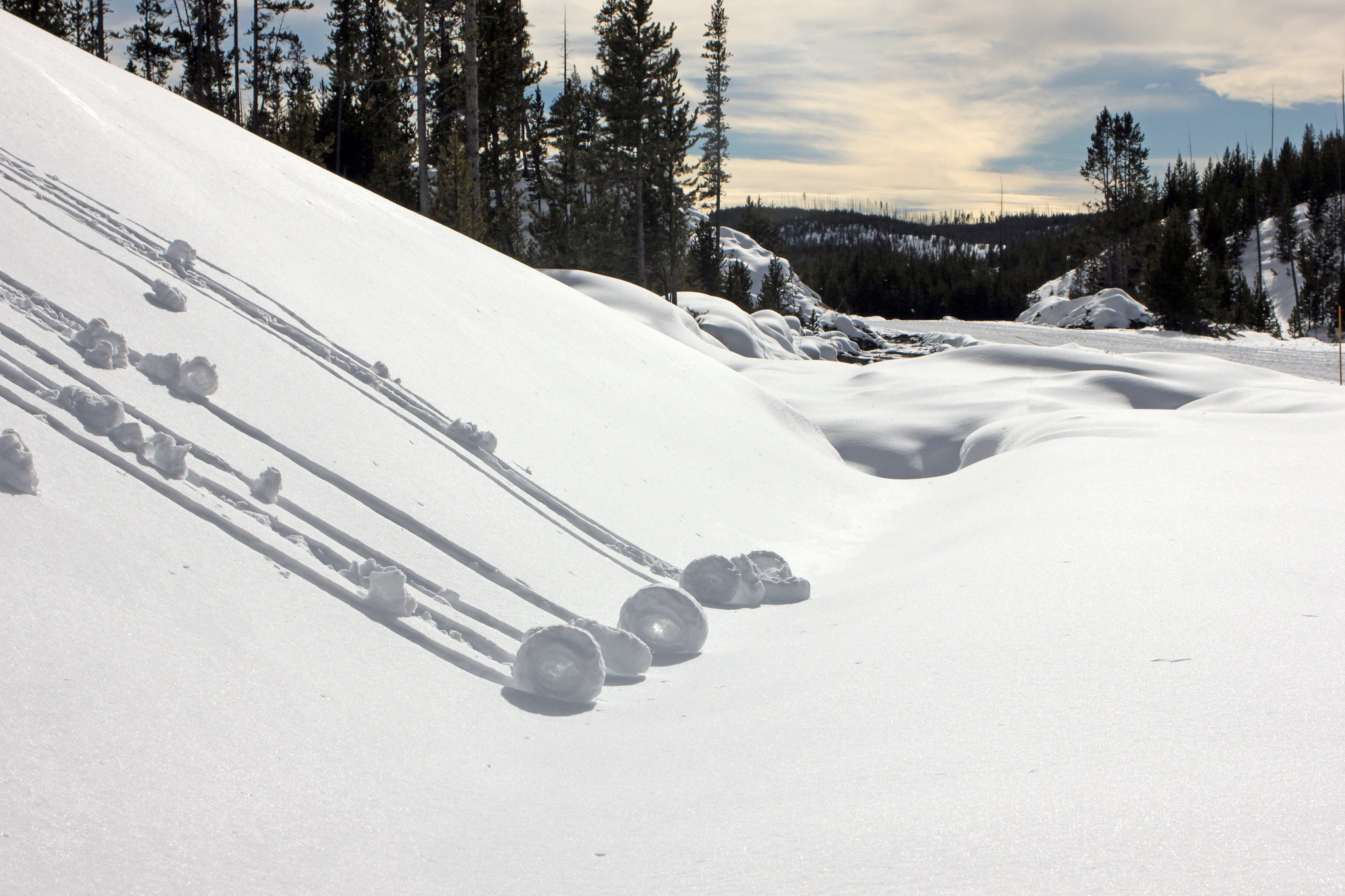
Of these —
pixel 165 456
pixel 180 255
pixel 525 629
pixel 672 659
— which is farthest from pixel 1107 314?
pixel 165 456

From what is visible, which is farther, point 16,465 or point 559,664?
point 559,664

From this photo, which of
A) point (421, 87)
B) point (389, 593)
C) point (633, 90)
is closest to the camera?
point (389, 593)

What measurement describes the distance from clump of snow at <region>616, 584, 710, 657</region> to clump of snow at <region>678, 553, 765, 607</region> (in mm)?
635

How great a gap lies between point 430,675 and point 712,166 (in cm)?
4631

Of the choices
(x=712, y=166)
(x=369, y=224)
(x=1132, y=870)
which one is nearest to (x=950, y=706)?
(x=1132, y=870)

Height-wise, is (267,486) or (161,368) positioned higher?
(161,368)

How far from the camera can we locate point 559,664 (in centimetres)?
275

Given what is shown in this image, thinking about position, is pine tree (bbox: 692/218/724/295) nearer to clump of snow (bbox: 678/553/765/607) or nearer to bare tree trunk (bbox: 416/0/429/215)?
bare tree trunk (bbox: 416/0/429/215)

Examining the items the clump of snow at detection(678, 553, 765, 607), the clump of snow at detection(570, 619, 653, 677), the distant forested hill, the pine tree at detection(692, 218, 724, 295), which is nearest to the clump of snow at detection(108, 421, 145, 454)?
the clump of snow at detection(570, 619, 653, 677)

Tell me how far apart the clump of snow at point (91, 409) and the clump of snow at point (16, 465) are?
434 millimetres

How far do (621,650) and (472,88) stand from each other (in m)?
14.6

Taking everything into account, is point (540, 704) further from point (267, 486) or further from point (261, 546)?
point (267, 486)

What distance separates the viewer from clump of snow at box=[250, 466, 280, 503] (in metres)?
2.96

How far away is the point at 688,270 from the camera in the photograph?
31.4 meters
